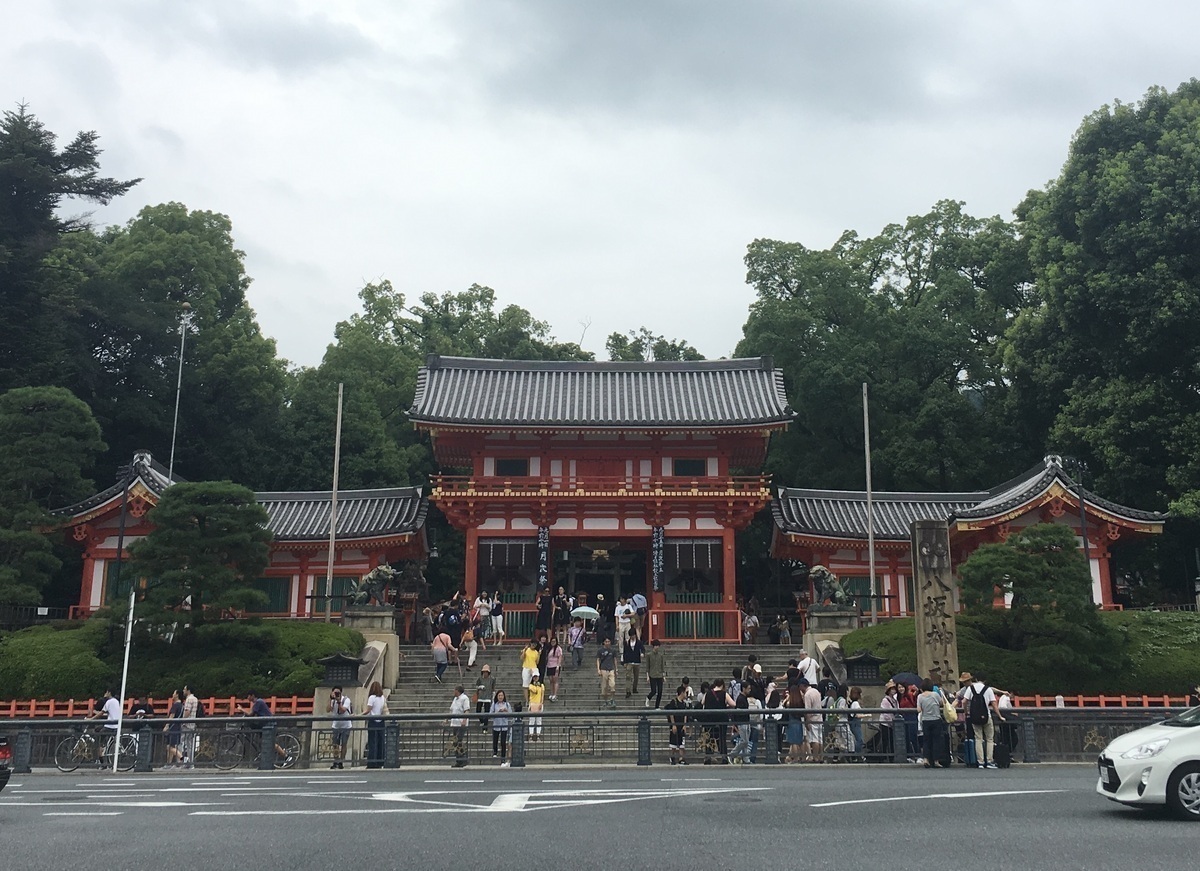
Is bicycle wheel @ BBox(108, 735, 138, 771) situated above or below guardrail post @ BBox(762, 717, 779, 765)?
below

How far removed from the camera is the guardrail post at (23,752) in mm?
18344

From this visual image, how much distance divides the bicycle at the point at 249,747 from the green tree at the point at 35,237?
23527mm

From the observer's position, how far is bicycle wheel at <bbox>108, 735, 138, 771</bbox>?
61.0ft

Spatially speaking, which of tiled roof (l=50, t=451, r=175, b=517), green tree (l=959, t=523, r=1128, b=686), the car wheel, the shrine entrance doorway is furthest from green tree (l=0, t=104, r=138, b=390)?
the car wheel

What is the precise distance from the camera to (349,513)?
37969 mm

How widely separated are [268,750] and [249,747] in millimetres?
640

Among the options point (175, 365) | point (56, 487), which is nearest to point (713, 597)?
point (56, 487)

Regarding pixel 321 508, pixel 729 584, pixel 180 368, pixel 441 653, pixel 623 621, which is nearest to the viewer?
pixel 441 653

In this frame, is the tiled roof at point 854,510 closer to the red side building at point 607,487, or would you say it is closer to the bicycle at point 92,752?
the red side building at point 607,487

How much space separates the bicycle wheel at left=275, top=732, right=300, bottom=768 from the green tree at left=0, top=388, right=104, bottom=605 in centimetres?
Result: 1422

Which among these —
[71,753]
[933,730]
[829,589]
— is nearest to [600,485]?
[829,589]

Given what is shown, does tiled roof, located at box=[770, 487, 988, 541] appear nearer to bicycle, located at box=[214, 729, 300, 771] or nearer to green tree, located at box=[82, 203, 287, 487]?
bicycle, located at box=[214, 729, 300, 771]

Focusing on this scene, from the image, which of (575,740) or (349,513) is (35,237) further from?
(575,740)

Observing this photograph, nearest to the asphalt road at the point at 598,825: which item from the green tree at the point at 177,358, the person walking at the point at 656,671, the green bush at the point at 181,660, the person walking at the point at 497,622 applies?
the person walking at the point at 656,671
